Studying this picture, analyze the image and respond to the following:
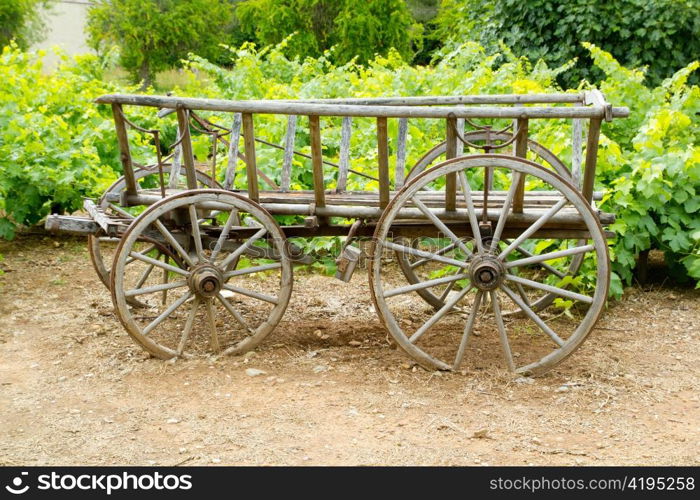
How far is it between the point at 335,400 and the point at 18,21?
55.0ft

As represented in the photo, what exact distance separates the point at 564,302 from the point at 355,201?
140 centimetres

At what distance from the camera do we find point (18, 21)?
59.3ft

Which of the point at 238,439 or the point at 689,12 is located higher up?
the point at 689,12

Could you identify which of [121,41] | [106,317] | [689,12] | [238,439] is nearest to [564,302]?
[238,439]

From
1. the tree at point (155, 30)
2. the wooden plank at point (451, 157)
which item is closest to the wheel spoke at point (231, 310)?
the wooden plank at point (451, 157)

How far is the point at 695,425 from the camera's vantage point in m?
3.58

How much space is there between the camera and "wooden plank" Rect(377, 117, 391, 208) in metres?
3.94

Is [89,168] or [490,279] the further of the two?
[89,168]

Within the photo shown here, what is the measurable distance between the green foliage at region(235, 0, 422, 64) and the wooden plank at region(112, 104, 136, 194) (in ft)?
32.4

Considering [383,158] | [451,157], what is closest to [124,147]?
[383,158]

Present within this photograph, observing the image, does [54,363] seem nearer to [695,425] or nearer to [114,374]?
[114,374]

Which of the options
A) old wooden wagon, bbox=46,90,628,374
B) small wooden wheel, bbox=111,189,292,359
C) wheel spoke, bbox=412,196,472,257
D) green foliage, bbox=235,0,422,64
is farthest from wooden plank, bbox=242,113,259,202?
green foliage, bbox=235,0,422,64

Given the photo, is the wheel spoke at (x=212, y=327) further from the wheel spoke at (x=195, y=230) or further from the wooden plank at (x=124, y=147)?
the wooden plank at (x=124, y=147)

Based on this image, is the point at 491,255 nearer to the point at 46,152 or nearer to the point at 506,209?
the point at 506,209
